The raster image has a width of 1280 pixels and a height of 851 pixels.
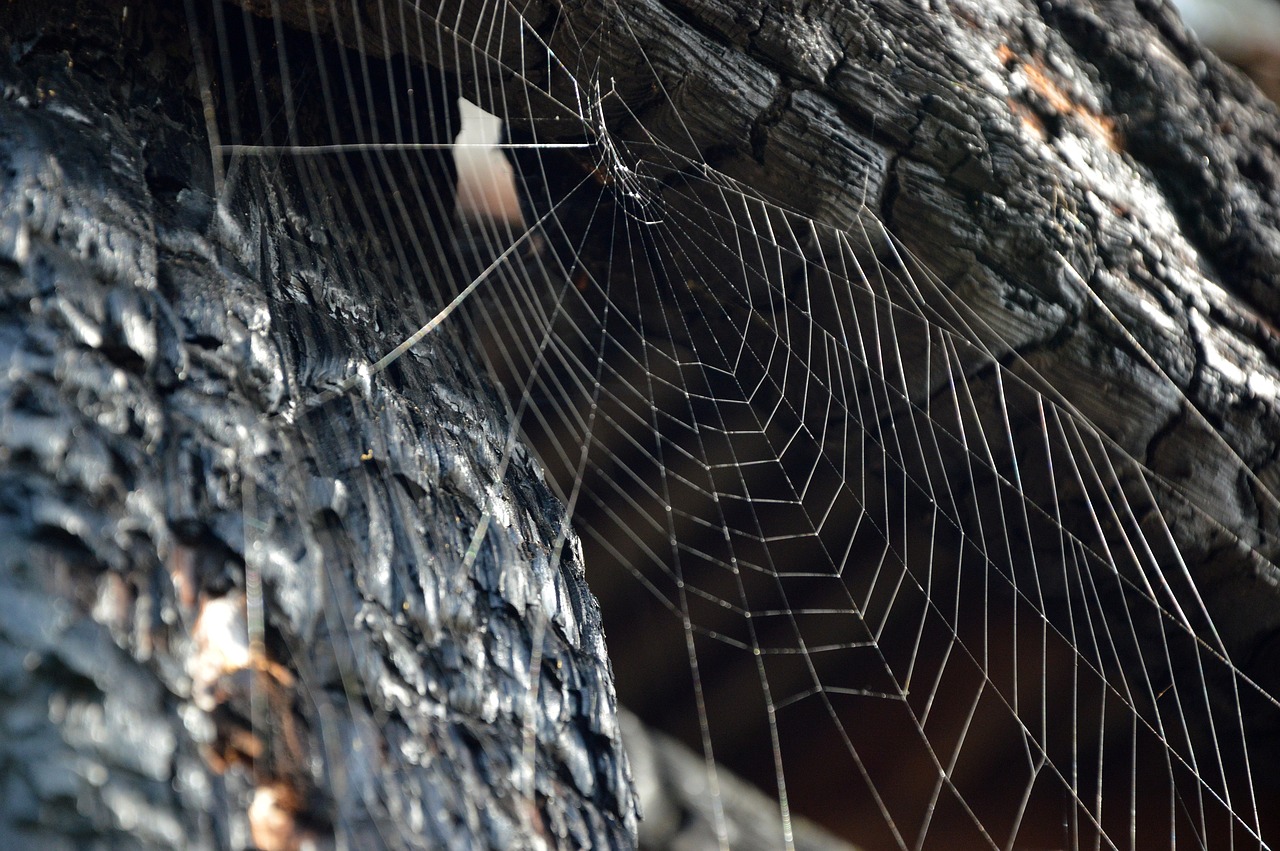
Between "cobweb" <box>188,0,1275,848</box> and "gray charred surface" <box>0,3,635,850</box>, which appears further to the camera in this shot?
"cobweb" <box>188,0,1275,848</box>

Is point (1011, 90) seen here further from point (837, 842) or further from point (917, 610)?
point (837, 842)

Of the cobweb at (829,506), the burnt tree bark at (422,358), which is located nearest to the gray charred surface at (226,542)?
the burnt tree bark at (422,358)

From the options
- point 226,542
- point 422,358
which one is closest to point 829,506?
point 422,358

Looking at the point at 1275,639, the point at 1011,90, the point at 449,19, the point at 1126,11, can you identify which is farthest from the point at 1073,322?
the point at 449,19

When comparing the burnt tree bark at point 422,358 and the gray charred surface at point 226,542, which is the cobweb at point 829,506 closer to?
the burnt tree bark at point 422,358

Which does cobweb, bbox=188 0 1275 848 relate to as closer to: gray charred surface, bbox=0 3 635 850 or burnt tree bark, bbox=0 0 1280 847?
burnt tree bark, bbox=0 0 1280 847

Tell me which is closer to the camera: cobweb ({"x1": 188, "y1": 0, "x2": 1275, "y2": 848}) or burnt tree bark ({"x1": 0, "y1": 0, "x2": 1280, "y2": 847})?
burnt tree bark ({"x1": 0, "y1": 0, "x2": 1280, "y2": 847})

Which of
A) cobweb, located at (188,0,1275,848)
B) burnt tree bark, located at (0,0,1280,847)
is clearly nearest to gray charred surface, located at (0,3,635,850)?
burnt tree bark, located at (0,0,1280,847)
